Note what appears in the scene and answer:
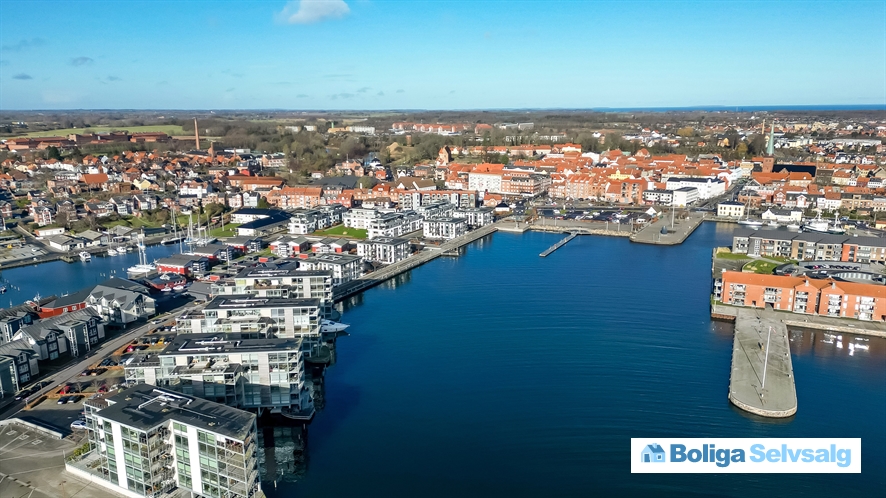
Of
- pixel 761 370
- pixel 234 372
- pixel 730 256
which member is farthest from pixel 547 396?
pixel 730 256

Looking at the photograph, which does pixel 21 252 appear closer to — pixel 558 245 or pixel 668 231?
pixel 558 245

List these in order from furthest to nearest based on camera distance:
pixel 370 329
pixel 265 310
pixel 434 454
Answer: pixel 370 329
pixel 265 310
pixel 434 454

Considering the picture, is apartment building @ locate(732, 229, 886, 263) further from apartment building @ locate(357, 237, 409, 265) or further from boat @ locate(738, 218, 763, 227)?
apartment building @ locate(357, 237, 409, 265)

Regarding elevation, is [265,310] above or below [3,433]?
above

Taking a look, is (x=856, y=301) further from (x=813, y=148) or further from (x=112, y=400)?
(x=813, y=148)

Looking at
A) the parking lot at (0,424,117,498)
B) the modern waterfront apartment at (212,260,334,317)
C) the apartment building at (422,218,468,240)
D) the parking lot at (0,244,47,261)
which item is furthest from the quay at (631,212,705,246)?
the parking lot at (0,244,47,261)

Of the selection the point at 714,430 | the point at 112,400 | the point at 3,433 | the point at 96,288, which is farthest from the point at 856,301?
the point at 96,288

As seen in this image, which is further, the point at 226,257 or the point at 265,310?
the point at 226,257

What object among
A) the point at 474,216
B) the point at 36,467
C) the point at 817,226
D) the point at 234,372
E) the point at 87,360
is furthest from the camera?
the point at 474,216
